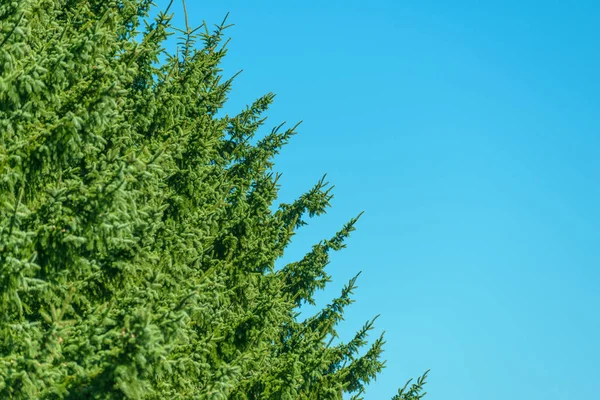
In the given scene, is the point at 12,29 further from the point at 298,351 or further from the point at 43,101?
the point at 298,351

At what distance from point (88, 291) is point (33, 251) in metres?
2.11

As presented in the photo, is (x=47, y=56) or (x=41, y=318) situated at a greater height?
(x=47, y=56)

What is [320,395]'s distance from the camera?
52.7 ft

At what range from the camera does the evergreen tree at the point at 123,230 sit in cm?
911

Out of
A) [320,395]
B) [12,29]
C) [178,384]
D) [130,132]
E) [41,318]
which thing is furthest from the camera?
[320,395]

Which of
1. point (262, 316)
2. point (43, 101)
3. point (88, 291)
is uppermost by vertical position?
point (262, 316)

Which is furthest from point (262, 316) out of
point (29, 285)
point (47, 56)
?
point (47, 56)

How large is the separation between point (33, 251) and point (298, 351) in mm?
6656

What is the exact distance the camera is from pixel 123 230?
9.84 meters

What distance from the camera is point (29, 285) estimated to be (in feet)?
32.2

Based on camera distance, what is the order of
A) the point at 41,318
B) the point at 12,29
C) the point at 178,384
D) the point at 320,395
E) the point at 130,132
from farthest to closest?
the point at 320,395, the point at 130,132, the point at 178,384, the point at 41,318, the point at 12,29

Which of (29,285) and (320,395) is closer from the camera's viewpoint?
(29,285)

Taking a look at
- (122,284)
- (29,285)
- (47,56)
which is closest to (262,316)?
(122,284)

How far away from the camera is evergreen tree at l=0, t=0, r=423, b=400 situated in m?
9.11
